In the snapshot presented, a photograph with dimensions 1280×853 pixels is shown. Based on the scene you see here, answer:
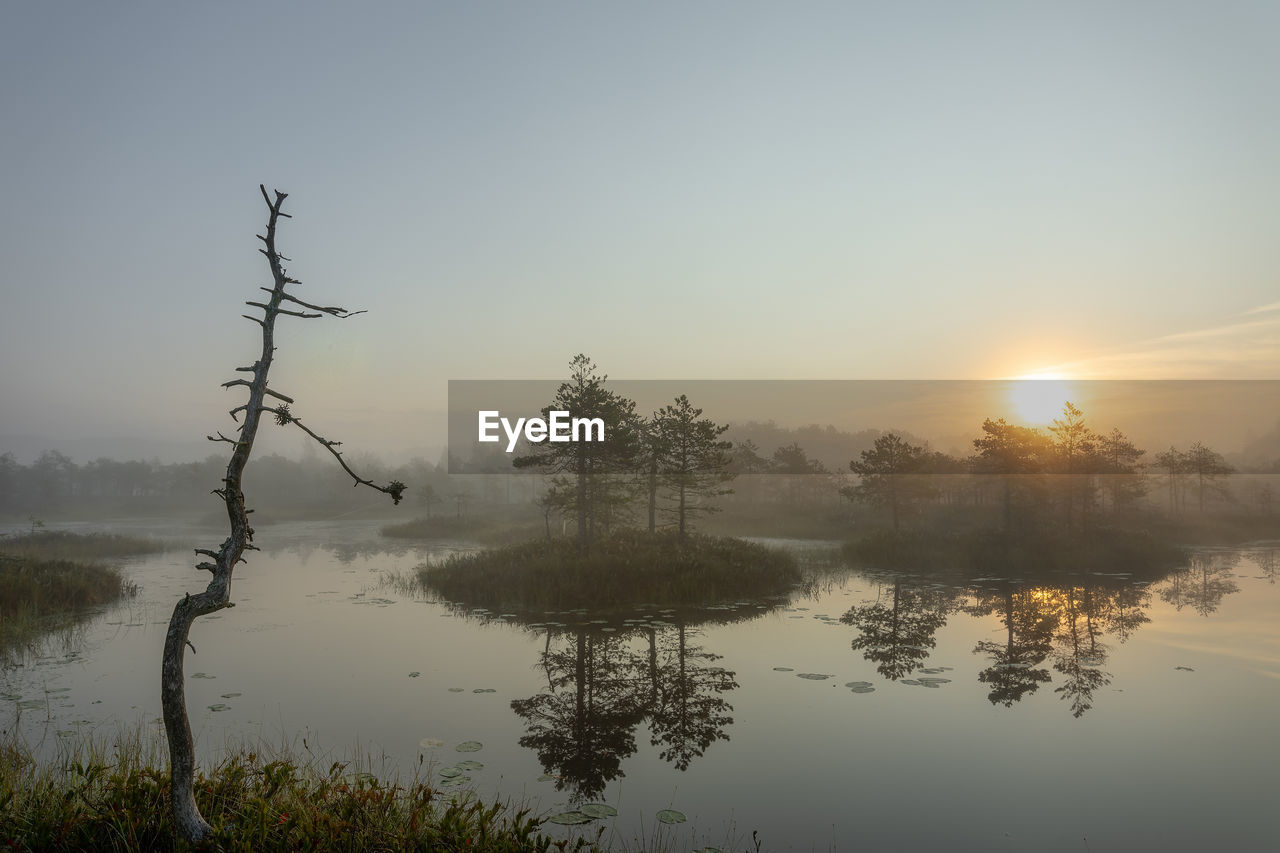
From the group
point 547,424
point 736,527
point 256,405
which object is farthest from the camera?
point 736,527

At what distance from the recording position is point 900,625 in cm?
2219

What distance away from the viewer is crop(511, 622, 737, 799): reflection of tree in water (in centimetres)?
1090

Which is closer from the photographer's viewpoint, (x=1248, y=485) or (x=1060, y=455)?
(x=1060, y=455)

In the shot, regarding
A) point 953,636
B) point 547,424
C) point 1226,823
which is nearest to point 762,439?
point 547,424

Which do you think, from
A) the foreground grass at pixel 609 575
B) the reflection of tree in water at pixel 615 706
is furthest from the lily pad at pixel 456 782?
the foreground grass at pixel 609 575

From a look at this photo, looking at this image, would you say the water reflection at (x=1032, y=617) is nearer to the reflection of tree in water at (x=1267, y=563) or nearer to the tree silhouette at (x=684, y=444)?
the reflection of tree in water at (x=1267, y=563)

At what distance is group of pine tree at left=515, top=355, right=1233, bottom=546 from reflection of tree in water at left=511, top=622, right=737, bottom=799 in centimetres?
1402

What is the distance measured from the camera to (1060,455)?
2178 inches

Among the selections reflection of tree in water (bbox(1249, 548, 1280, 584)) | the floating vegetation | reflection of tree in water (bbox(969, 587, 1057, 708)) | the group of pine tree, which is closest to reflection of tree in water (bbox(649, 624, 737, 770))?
the floating vegetation

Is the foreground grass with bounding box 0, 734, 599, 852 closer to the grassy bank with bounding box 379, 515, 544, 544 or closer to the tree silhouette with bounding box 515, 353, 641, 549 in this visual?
the tree silhouette with bounding box 515, 353, 641, 549

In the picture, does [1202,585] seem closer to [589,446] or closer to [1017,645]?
[1017,645]

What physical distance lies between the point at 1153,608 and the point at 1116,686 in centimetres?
1338

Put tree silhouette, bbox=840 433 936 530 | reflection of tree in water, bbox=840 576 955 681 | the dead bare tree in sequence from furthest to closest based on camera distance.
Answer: tree silhouette, bbox=840 433 936 530 → reflection of tree in water, bbox=840 576 955 681 → the dead bare tree

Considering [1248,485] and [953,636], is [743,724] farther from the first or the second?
[1248,485]
